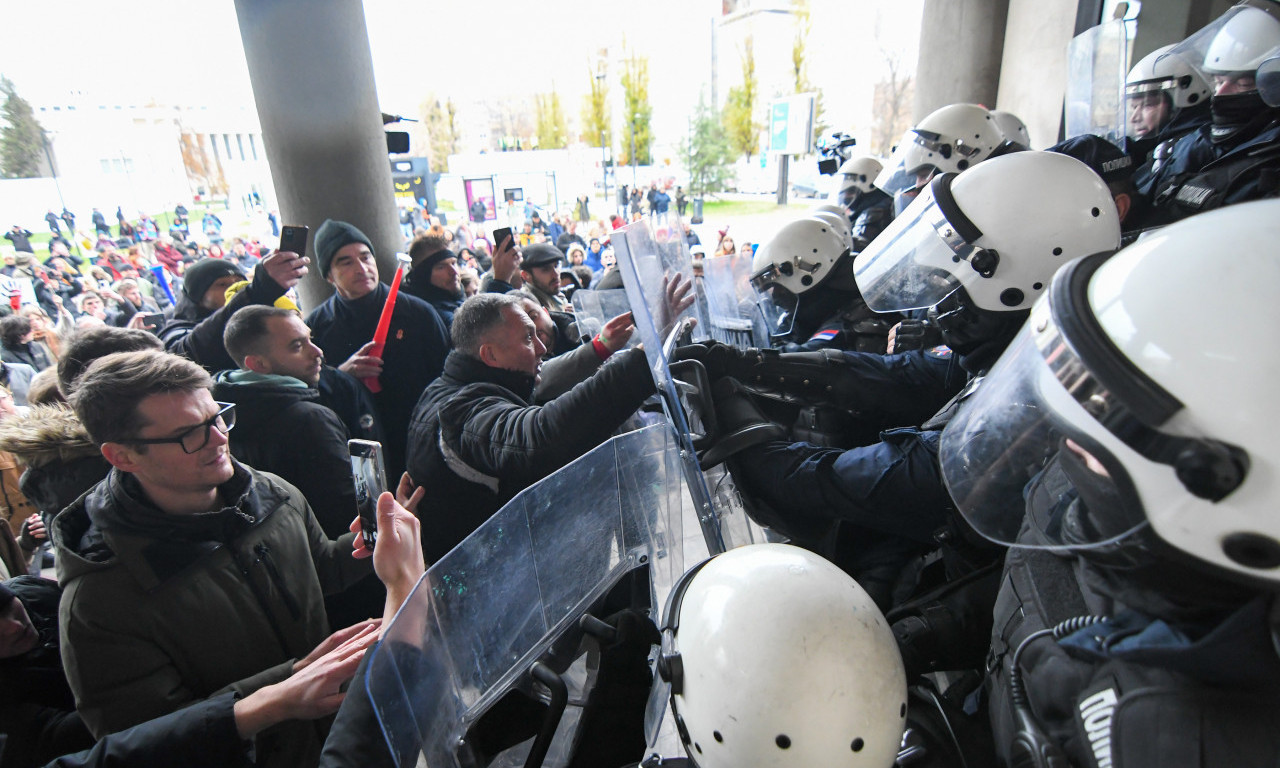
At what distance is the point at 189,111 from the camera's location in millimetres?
11836

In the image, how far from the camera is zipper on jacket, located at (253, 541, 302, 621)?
61.4 inches

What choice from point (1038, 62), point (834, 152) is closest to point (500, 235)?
point (834, 152)

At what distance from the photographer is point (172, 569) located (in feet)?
4.57

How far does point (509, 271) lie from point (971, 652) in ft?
12.2

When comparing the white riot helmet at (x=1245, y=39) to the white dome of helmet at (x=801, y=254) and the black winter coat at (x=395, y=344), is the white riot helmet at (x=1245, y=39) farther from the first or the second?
the black winter coat at (x=395, y=344)

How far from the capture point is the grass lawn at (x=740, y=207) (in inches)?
682

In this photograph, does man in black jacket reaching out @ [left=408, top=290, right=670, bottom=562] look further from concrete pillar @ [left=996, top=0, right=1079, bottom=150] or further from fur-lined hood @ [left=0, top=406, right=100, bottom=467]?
concrete pillar @ [left=996, top=0, right=1079, bottom=150]

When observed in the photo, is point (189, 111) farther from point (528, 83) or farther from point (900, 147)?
point (900, 147)

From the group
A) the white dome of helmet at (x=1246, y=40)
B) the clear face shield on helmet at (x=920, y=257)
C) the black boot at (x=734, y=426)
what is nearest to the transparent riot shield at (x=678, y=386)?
the black boot at (x=734, y=426)

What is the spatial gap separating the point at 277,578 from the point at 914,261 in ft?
7.06

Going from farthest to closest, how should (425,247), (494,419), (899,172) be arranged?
(899,172), (425,247), (494,419)

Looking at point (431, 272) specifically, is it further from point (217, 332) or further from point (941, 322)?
point (941, 322)

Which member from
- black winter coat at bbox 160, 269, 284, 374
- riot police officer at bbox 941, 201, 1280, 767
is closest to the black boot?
riot police officer at bbox 941, 201, 1280, 767

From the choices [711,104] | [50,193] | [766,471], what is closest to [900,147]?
[766,471]
